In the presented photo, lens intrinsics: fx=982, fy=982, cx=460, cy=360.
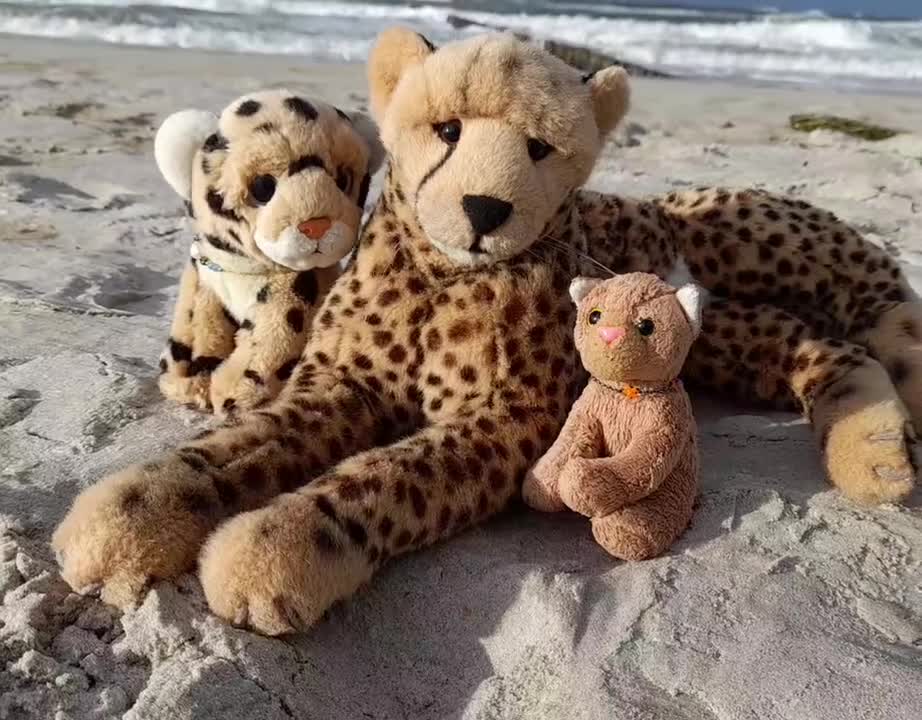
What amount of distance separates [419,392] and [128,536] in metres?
0.68

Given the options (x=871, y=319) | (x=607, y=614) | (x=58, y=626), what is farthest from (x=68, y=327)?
(x=871, y=319)

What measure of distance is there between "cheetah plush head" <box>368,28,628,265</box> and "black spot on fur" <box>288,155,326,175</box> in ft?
0.76

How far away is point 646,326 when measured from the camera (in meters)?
1.80

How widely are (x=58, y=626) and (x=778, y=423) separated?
179 cm

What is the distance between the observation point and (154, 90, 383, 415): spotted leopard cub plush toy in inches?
85.6

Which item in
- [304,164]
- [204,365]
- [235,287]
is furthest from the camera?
[204,365]

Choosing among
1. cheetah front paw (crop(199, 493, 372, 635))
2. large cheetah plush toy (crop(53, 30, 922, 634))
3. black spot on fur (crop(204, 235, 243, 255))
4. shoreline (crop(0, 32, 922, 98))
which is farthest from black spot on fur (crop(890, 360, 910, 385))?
shoreline (crop(0, 32, 922, 98))

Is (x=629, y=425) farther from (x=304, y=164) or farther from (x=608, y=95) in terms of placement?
(x=304, y=164)

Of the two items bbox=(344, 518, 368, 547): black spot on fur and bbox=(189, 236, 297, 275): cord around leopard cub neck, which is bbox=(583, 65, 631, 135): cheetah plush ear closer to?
bbox=(189, 236, 297, 275): cord around leopard cub neck

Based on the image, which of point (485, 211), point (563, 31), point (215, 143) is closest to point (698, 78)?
point (563, 31)

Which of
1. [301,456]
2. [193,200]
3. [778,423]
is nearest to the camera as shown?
[301,456]

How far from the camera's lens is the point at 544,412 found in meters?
2.02

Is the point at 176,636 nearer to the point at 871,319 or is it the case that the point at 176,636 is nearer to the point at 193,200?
the point at 193,200

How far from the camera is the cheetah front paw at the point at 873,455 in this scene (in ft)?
6.62
